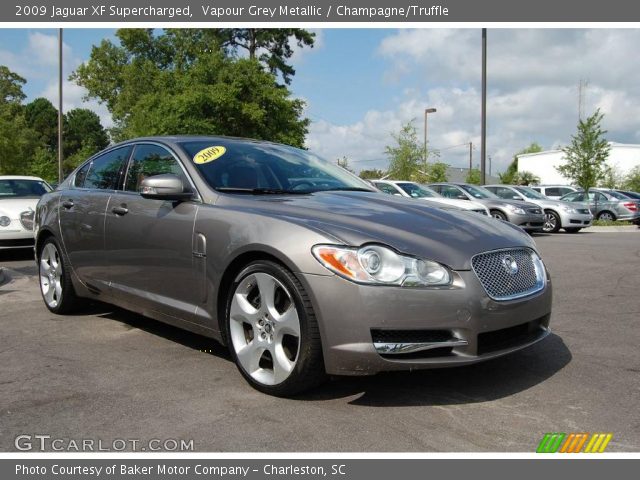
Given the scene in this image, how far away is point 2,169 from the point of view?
3409cm

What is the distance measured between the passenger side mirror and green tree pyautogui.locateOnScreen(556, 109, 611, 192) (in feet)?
76.3

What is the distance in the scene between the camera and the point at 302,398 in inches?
141

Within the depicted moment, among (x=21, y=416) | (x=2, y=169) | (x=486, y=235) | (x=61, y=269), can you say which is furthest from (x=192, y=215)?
(x=2, y=169)

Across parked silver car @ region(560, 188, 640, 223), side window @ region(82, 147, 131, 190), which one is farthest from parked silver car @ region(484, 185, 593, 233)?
side window @ region(82, 147, 131, 190)

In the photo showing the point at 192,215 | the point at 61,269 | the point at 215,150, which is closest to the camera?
the point at 192,215

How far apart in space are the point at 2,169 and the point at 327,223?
35217mm

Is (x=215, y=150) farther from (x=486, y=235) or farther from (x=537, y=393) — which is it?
(x=537, y=393)

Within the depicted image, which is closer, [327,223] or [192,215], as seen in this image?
[327,223]

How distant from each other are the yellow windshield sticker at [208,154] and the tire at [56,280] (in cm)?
192

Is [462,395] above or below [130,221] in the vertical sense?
below

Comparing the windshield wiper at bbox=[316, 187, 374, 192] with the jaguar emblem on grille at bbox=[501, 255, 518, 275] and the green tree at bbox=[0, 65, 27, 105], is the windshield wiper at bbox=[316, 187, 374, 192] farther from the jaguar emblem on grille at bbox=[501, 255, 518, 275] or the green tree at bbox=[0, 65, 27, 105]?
the green tree at bbox=[0, 65, 27, 105]

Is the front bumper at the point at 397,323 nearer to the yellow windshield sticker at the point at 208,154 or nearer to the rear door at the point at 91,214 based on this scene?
the yellow windshield sticker at the point at 208,154

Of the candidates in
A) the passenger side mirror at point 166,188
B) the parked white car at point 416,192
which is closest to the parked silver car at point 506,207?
the parked white car at point 416,192

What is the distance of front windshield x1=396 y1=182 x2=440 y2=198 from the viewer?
1615 cm
